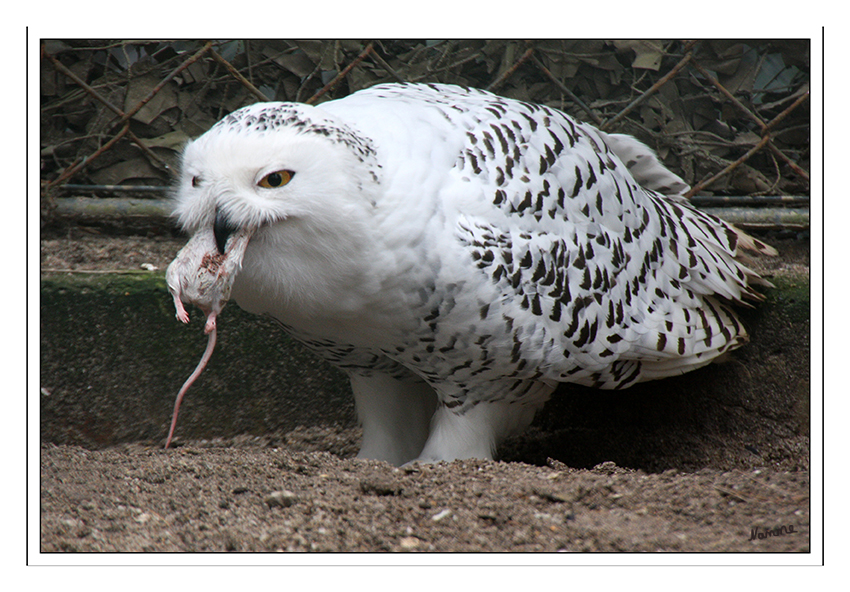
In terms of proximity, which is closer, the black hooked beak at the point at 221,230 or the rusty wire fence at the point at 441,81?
the black hooked beak at the point at 221,230

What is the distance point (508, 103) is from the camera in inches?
75.9

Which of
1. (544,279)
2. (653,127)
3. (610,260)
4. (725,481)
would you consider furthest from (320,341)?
(653,127)

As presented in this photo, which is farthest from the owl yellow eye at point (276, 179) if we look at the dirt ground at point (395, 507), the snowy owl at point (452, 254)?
the dirt ground at point (395, 507)

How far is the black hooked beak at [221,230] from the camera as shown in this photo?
142 cm

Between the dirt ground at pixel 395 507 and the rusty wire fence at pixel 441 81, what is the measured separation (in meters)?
1.15

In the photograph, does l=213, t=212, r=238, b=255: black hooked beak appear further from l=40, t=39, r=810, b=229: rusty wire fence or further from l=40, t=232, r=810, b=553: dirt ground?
l=40, t=39, r=810, b=229: rusty wire fence

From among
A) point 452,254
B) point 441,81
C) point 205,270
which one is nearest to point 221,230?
point 205,270

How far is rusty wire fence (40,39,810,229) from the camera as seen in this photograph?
234 centimetres

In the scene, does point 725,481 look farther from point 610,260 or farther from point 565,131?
point 565,131

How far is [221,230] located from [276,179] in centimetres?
15

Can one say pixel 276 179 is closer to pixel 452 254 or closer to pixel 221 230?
pixel 221 230

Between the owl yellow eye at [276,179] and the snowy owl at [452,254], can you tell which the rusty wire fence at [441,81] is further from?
the owl yellow eye at [276,179]

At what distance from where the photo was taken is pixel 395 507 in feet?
4.87
